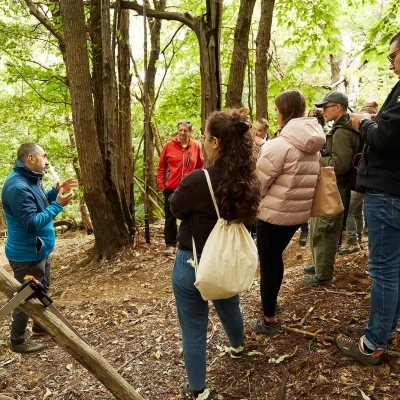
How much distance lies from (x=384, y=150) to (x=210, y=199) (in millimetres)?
1152

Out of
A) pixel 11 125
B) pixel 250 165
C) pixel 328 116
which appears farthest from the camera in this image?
pixel 11 125

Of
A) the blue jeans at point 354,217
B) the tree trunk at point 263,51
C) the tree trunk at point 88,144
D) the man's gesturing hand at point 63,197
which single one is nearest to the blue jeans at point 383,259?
the man's gesturing hand at point 63,197

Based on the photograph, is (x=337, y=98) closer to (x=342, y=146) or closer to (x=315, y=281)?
(x=342, y=146)

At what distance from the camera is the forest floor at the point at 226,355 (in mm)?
2684

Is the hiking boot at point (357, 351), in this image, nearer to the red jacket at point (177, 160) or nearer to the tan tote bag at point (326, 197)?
the tan tote bag at point (326, 197)

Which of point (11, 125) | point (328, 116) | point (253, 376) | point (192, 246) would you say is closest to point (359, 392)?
point (253, 376)

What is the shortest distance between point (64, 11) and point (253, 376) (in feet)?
18.5

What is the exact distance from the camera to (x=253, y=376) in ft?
9.48

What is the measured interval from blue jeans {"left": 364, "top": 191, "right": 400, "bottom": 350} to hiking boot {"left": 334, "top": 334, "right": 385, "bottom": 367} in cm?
9

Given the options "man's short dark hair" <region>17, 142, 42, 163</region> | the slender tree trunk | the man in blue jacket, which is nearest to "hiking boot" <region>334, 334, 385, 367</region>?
the man in blue jacket

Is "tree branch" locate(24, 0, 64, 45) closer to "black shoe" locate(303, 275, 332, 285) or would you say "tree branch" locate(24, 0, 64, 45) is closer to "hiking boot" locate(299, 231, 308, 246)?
"hiking boot" locate(299, 231, 308, 246)

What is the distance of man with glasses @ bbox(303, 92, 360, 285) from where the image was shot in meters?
3.94

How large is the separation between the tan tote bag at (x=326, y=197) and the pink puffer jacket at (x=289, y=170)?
6.8 inches

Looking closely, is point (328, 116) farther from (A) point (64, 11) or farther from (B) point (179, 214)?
(A) point (64, 11)
